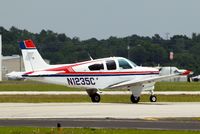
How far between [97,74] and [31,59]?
12.3ft

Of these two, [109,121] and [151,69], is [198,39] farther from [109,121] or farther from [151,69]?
[109,121]

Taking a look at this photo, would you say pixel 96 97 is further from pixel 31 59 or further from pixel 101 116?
pixel 101 116

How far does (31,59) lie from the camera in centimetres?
4119

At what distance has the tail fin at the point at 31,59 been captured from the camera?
1612 inches

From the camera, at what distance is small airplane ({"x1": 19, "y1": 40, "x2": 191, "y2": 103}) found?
3994 centimetres

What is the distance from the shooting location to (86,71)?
40.2 metres

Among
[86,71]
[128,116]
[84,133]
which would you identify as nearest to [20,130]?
[84,133]

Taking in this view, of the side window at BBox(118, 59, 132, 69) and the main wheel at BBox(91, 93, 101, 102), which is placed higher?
the side window at BBox(118, 59, 132, 69)

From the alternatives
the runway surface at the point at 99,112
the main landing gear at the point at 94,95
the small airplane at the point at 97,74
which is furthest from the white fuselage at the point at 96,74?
the runway surface at the point at 99,112

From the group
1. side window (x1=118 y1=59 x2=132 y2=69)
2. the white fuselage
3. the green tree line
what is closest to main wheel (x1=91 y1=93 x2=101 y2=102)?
the white fuselage

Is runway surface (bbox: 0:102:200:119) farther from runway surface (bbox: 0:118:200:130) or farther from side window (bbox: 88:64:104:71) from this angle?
side window (bbox: 88:64:104:71)

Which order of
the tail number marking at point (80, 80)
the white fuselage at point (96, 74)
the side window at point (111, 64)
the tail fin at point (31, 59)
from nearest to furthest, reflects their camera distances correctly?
the white fuselage at point (96, 74) < the tail number marking at point (80, 80) < the side window at point (111, 64) < the tail fin at point (31, 59)

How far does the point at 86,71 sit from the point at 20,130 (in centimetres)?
1702

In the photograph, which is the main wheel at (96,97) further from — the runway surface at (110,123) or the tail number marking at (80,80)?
the runway surface at (110,123)
